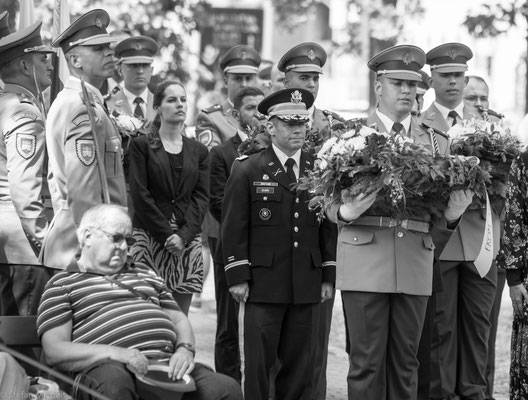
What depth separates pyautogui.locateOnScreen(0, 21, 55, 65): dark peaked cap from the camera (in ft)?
29.8

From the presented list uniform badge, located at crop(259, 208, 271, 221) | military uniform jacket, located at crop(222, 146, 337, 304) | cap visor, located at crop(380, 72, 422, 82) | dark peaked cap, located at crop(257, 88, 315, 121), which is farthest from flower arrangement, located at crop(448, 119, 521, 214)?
uniform badge, located at crop(259, 208, 271, 221)

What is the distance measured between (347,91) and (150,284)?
37.7m

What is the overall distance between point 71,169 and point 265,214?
153 cm

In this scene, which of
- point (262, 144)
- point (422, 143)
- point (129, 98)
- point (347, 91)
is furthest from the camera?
point (347, 91)

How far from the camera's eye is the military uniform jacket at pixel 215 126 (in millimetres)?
12266

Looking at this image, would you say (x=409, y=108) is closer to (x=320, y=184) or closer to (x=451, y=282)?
(x=320, y=184)

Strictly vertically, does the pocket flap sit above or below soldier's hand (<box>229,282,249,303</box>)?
above

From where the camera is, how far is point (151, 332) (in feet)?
25.0

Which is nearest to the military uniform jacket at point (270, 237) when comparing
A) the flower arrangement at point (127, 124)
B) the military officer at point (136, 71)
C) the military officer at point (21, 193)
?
the military officer at point (21, 193)

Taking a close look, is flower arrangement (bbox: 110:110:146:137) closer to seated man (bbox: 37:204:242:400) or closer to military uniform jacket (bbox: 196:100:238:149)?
military uniform jacket (bbox: 196:100:238:149)

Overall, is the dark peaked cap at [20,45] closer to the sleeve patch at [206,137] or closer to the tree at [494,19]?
the sleeve patch at [206,137]

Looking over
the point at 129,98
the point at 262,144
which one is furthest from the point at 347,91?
the point at 262,144

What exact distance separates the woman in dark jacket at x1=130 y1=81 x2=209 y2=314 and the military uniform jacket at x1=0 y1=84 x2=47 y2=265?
1622 millimetres

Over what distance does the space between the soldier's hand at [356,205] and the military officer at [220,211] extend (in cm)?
198
